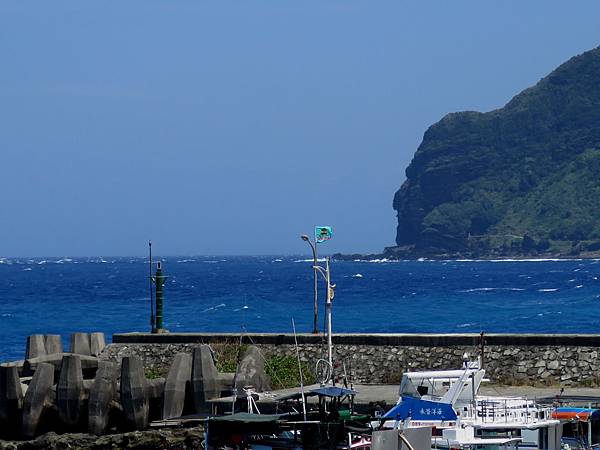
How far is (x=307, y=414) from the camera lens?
89.4 ft

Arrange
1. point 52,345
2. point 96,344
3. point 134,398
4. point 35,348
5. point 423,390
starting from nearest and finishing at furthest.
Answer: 1. point 423,390
2. point 134,398
3. point 35,348
4. point 52,345
5. point 96,344

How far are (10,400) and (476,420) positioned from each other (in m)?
12.0

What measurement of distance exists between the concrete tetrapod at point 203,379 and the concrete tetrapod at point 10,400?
425cm

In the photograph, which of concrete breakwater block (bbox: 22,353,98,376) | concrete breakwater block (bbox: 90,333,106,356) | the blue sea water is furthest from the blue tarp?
the blue sea water

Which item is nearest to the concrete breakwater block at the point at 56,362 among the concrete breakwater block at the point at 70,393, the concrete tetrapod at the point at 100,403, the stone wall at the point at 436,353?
the stone wall at the point at 436,353

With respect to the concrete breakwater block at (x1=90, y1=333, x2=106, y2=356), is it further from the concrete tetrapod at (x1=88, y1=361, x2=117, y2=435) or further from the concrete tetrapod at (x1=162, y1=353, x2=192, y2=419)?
the concrete tetrapod at (x1=162, y1=353, x2=192, y2=419)

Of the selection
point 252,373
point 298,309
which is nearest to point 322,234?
point 252,373

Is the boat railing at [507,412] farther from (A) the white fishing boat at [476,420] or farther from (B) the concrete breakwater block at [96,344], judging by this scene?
(B) the concrete breakwater block at [96,344]

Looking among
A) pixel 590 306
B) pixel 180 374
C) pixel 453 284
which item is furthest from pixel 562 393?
pixel 453 284

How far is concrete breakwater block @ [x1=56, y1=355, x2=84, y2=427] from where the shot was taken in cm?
3272

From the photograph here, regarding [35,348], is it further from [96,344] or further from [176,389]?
[176,389]

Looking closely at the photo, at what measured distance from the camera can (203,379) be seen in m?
32.4

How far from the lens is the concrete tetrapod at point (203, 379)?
32.3m

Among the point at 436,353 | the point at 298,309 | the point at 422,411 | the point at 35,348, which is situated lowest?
the point at 422,411
